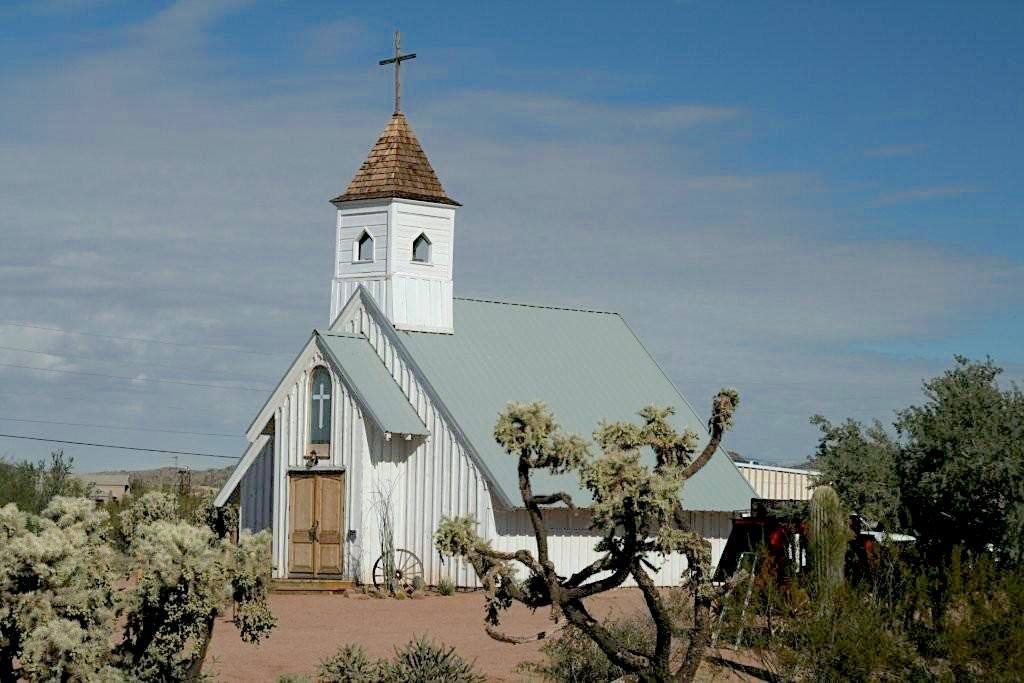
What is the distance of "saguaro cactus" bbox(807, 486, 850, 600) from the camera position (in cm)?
1728

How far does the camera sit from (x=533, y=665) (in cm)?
1669

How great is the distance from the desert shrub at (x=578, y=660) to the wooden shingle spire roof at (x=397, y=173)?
16041 mm

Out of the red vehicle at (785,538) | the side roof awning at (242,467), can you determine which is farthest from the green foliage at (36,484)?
the red vehicle at (785,538)

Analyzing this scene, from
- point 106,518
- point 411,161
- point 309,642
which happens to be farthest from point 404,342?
point 106,518

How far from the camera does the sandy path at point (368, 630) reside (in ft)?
58.4

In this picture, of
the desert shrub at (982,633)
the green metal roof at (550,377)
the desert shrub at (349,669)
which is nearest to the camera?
the desert shrub at (982,633)

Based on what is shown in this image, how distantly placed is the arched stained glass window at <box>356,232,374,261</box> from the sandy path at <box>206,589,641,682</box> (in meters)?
7.08

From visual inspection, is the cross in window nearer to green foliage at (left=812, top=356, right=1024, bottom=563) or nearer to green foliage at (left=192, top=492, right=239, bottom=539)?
green foliage at (left=192, top=492, right=239, bottom=539)

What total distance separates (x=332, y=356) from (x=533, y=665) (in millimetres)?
14082

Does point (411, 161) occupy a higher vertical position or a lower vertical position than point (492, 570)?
higher

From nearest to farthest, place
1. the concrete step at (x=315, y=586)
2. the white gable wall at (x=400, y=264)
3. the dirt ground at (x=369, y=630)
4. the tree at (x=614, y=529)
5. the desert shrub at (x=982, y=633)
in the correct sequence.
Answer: the tree at (x=614, y=529) → the desert shrub at (x=982, y=633) → the dirt ground at (x=369, y=630) → the concrete step at (x=315, y=586) → the white gable wall at (x=400, y=264)

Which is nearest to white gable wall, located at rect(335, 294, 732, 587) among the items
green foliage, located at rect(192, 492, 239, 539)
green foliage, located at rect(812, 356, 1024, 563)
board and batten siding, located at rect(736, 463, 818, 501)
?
green foliage, located at rect(192, 492, 239, 539)

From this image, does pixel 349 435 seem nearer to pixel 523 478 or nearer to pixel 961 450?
pixel 961 450

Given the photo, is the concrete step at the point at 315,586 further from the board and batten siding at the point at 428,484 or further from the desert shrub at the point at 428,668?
the desert shrub at the point at 428,668
